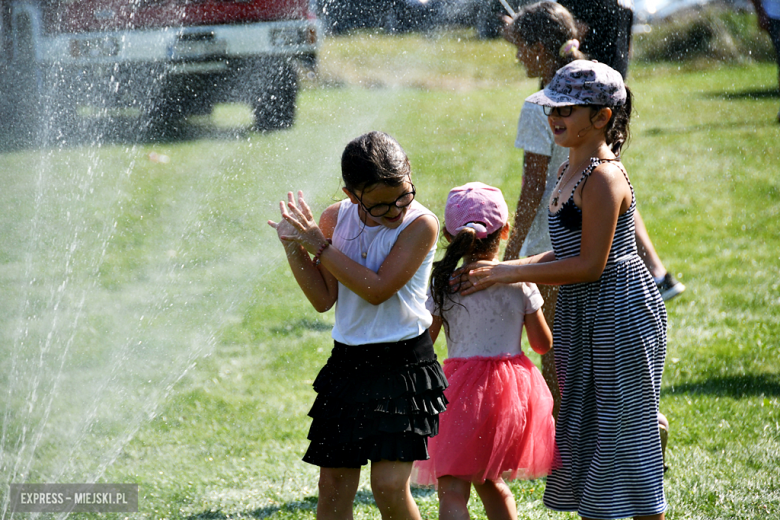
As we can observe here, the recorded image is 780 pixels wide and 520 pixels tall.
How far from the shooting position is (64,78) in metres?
7.03

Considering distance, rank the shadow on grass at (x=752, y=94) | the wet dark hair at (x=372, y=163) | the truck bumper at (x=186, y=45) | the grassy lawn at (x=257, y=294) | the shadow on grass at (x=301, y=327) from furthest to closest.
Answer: the shadow on grass at (x=752, y=94), the truck bumper at (x=186, y=45), the shadow on grass at (x=301, y=327), the grassy lawn at (x=257, y=294), the wet dark hair at (x=372, y=163)

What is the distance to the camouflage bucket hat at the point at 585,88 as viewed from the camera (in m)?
2.52

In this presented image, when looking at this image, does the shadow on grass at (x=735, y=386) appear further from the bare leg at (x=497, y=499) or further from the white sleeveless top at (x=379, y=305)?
the white sleeveless top at (x=379, y=305)

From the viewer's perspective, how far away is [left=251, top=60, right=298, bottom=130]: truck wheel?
7.81 m

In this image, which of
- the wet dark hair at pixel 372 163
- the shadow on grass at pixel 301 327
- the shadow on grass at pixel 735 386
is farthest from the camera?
the shadow on grass at pixel 301 327

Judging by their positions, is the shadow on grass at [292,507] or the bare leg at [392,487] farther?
the shadow on grass at [292,507]

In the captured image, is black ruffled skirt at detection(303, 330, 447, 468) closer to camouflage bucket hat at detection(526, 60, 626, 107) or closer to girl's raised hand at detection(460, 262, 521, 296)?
girl's raised hand at detection(460, 262, 521, 296)

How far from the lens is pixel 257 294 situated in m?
6.08

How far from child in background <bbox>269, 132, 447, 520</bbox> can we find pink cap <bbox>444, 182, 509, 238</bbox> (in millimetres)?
220

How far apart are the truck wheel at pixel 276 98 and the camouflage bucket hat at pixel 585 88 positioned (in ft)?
17.2

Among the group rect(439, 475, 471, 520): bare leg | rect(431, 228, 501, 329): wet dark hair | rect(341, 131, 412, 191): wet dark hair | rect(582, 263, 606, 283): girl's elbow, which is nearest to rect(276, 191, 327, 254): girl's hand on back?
rect(341, 131, 412, 191): wet dark hair

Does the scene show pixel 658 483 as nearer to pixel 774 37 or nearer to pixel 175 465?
pixel 175 465

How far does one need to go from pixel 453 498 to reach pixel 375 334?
23.8 inches

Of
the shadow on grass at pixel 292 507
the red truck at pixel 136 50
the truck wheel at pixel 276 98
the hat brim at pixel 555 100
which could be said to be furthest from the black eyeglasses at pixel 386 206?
the truck wheel at pixel 276 98
